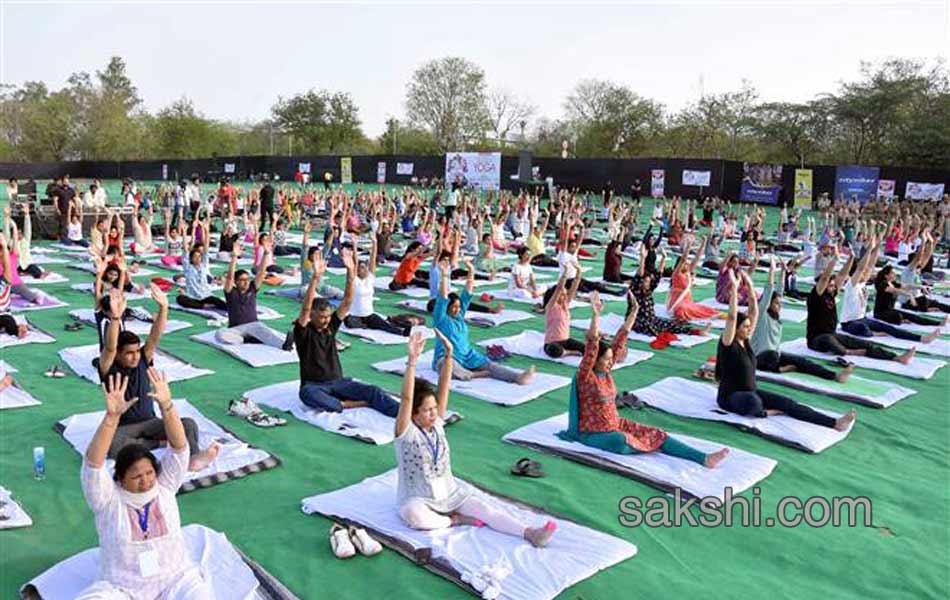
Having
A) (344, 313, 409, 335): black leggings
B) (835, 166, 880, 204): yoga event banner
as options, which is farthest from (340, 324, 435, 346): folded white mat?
(835, 166, 880, 204): yoga event banner

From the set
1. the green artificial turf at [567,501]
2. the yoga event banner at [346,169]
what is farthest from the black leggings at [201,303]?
the yoga event banner at [346,169]

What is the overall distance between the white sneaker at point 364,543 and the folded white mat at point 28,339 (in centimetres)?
590

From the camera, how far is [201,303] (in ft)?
35.4

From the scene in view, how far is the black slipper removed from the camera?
5.40m

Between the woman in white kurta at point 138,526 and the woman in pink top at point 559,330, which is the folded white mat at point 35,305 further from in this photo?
the woman in white kurta at point 138,526

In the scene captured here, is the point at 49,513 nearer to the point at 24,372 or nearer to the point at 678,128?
the point at 24,372

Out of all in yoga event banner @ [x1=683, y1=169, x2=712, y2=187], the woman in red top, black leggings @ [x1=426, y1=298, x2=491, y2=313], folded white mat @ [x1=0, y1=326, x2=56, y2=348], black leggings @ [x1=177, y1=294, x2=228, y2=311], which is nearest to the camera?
the woman in red top

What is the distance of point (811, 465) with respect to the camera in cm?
580

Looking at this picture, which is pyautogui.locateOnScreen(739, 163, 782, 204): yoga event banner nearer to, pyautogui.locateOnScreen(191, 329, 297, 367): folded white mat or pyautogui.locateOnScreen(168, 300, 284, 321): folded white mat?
pyautogui.locateOnScreen(168, 300, 284, 321): folded white mat

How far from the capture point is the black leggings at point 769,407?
257 inches

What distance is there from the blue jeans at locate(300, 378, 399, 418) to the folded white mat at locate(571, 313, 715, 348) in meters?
3.36

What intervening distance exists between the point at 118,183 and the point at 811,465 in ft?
145

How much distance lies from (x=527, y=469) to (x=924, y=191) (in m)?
25.4

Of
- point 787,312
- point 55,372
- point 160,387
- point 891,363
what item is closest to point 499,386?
point 55,372
